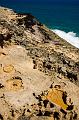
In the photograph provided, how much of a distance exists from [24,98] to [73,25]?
7120 centimetres

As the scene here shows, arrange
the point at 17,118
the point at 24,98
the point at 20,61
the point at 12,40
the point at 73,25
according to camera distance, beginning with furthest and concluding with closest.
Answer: the point at 73,25
the point at 12,40
the point at 20,61
the point at 24,98
the point at 17,118

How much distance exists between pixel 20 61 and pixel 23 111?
4968mm

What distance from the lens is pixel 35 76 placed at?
22.1 meters

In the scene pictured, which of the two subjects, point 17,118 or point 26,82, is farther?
point 26,82

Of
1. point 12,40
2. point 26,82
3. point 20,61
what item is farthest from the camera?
point 12,40

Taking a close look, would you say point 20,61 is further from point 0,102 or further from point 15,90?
point 0,102

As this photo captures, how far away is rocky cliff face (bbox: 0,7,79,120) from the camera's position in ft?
63.6

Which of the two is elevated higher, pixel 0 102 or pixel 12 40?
pixel 12 40

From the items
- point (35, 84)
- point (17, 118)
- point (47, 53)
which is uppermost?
point (47, 53)

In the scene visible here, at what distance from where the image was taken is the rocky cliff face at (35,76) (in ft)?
63.6

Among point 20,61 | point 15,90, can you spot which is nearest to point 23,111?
point 15,90

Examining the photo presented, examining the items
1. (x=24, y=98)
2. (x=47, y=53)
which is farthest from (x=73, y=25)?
(x=24, y=98)

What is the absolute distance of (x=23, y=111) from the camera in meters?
19.1

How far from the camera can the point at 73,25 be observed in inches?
3529
